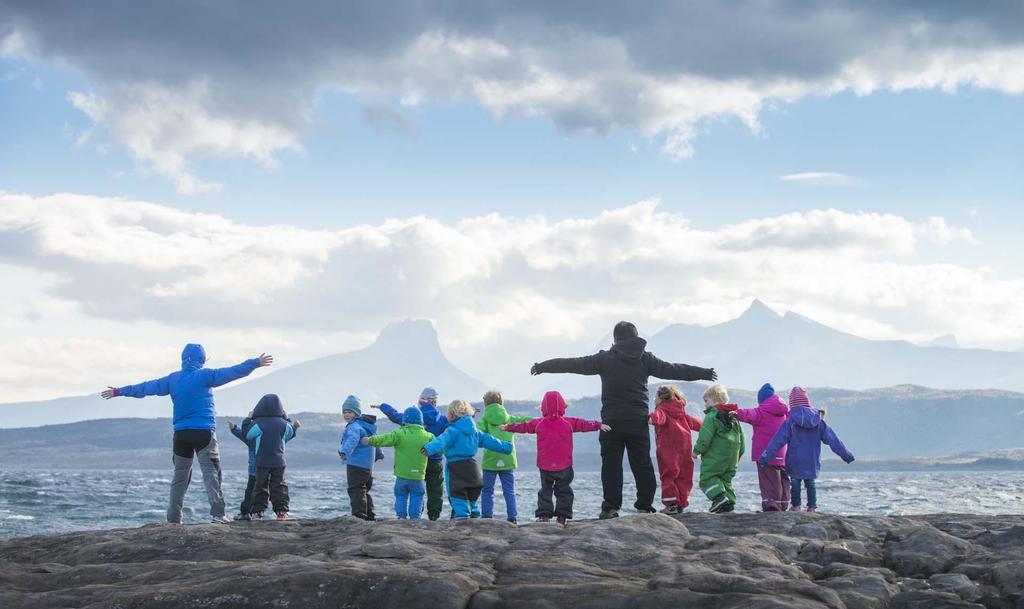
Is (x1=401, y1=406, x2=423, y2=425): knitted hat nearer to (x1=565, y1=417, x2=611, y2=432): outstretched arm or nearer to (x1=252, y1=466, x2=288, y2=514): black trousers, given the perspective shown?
(x1=252, y1=466, x2=288, y2=514): black trousers

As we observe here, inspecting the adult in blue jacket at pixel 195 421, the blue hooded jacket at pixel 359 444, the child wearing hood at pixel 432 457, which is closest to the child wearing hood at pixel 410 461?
the blue hooded jacket at pixel 359 444

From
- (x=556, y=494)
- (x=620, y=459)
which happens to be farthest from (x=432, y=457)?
(x=620, y=459)

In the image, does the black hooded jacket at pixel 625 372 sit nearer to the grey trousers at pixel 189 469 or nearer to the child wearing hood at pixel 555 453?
the child wearing hood at pixel 555 453

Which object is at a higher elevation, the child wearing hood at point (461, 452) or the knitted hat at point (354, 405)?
the knitted hat at point (354, 405)

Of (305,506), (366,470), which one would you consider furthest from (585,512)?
(366,470)

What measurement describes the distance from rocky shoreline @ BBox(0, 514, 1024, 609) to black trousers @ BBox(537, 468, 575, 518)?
8.28 ft

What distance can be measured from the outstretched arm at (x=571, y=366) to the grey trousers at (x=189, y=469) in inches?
265

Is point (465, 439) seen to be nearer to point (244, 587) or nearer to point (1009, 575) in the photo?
point (244, 587)

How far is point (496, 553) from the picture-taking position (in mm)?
14055

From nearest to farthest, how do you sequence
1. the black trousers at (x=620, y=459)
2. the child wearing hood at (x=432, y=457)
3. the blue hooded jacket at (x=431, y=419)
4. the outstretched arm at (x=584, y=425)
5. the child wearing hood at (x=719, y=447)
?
the black trousers at (x=620, y=459), the outstretched arm at (x=584, y=425), the child wearing hood at (x=719, y=447), the child wearing hood at (x=432, y=457), the blue hooded jacket at (x=431, y=419)

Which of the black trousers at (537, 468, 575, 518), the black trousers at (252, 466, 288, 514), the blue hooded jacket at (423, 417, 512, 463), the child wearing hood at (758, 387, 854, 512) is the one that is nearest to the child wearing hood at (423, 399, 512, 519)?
the blue hooded jacket at (423, 417, 512, 463)

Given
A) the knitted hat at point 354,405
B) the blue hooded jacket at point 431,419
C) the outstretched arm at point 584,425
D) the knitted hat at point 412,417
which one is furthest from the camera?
the blue hooded jacket at point 431,419

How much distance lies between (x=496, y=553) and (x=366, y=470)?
7.43 meters

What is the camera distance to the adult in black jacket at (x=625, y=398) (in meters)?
18.0
